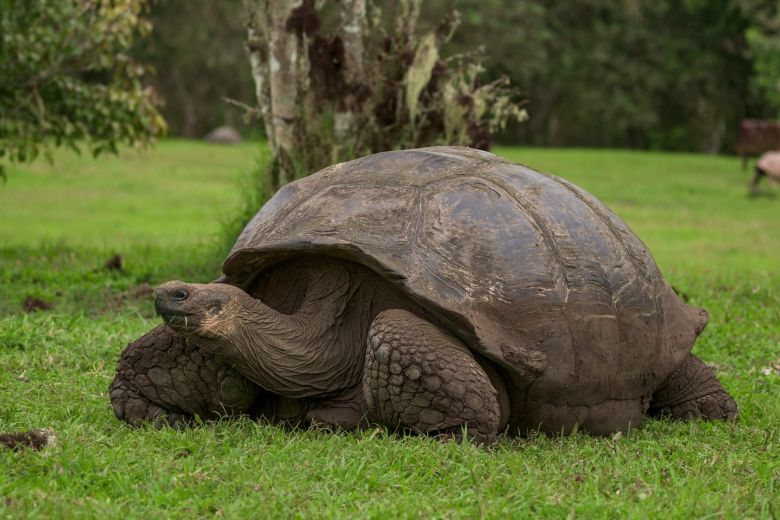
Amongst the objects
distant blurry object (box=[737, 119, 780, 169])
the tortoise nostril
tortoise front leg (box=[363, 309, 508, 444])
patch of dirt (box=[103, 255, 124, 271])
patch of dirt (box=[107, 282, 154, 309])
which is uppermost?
the tortoise nostril

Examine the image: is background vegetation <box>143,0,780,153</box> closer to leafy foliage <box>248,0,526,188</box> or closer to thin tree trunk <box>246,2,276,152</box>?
thin tree trunk <box>246,2,276,152</box>

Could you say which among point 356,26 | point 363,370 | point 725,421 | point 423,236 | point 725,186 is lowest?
point 725,186

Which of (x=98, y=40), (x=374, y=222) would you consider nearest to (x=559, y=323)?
(x=374, y=222)

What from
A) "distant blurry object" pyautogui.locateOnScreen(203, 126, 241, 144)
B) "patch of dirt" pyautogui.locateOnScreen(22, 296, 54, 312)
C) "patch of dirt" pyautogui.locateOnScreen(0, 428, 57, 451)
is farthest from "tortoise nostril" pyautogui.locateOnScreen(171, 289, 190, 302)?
"distant blurry object" pyautogui.locateOnScreen(203, 126, 241, 144)

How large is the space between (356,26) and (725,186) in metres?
13.6

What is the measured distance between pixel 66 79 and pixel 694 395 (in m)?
6.05

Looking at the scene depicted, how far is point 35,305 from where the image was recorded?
6.16m

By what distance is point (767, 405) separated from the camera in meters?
4.59

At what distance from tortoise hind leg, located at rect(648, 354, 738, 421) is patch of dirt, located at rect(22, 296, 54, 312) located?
3488 millimetres

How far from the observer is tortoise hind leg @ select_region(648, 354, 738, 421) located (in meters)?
4.41

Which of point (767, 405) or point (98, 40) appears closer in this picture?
point (767, 405)

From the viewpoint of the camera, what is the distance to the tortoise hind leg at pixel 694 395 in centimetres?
441

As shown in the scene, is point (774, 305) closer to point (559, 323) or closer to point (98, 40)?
point (559, 323)

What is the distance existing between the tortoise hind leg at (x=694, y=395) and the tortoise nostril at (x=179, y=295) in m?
1.99
